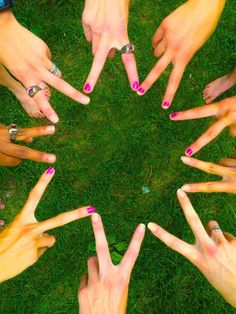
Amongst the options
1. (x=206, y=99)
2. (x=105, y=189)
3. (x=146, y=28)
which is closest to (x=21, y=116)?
(x=105, y=189)

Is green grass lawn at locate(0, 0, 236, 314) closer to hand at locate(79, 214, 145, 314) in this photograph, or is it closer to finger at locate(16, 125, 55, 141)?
finger at locate(16, 125, 55, 141)

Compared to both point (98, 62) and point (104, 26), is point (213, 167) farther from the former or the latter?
point (104, 26)

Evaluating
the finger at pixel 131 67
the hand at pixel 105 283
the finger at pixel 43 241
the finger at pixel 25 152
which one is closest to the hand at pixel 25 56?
the finger at pixel 131 67

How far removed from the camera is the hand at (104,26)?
121 inches

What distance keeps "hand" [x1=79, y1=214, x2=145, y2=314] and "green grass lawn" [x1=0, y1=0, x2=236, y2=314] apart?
0.97 meters

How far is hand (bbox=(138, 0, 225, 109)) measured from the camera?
305cm

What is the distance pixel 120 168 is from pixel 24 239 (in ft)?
5.11

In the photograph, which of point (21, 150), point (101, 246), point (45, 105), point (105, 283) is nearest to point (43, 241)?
point (101, 246)

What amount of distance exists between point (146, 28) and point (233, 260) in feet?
8.71

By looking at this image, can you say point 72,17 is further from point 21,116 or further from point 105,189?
point 105,189

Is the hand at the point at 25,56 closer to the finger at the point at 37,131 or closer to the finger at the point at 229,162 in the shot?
the finger at the point at 37,131

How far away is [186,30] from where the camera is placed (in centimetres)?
307

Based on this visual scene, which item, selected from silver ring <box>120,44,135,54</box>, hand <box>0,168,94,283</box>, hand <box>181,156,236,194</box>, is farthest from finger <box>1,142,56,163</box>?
hand <box>181,156,236,194</box>

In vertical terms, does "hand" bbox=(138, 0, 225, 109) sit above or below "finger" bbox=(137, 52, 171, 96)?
above
